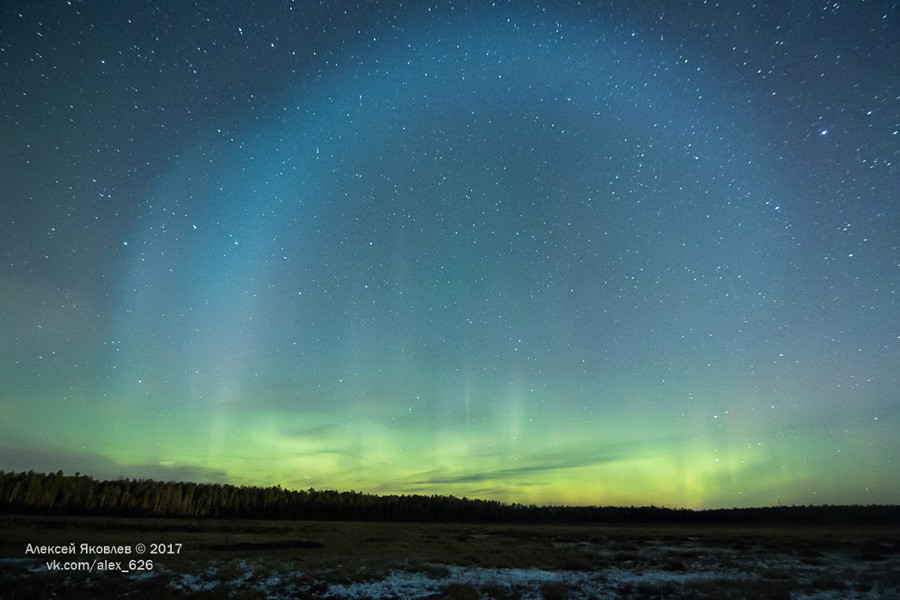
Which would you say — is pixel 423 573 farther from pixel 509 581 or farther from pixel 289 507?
pixel 289 507

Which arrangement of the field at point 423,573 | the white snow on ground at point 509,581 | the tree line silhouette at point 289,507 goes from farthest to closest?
the tree line silhouette at point 289,507 < the white snow on ground at point 509,581 < the field at point 423,573

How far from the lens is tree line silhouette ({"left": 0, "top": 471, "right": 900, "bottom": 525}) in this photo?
10262cm

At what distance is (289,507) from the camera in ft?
400

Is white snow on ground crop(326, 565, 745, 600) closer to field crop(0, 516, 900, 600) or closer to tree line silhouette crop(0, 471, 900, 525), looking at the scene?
field crop(0, 516, 900, 600)

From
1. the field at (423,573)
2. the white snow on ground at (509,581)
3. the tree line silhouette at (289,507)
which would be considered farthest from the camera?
the tree line silhouette at (289,507)

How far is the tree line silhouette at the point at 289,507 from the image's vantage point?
337 ft

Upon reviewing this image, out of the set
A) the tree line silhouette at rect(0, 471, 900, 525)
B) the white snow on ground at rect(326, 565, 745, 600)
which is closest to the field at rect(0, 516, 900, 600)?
the white snow on ground at rect(326, 565, 745, 600)

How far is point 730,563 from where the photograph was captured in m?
29.2

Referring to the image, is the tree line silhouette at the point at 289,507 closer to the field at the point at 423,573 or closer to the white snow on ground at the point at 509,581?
the field at the point at 423,573

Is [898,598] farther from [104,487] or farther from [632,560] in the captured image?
[104,487]

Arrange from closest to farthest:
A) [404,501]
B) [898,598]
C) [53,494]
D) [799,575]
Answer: [898,598] → [799,575] → [53,494] → [404,501]

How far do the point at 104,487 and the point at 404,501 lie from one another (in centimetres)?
7554

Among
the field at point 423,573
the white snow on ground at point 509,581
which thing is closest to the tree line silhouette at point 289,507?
the field at point 423,573

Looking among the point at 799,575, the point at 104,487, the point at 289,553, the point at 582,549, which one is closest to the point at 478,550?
the point at 582,549
